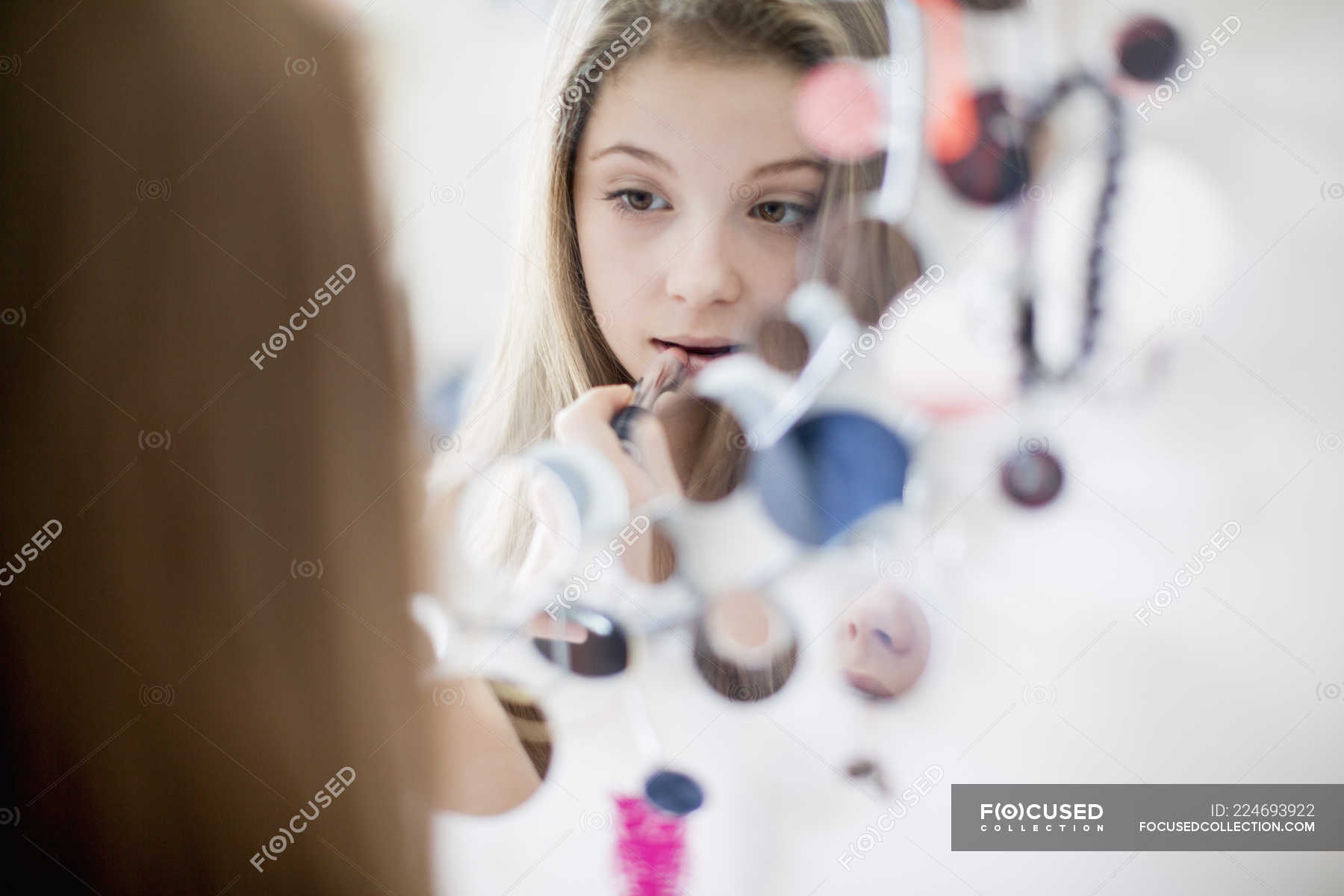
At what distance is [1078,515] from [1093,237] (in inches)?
14.2

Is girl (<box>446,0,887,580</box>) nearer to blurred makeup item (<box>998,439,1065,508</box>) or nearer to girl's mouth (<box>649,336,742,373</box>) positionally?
girl's mouth (<box>649,336,742,373</box>)

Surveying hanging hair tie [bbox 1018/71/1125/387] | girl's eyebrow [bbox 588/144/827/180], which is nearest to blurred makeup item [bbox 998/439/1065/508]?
hanging hair tie [bbox 1018/71/1125/387]

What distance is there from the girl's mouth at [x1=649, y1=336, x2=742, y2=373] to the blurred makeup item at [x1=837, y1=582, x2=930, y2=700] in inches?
14.3

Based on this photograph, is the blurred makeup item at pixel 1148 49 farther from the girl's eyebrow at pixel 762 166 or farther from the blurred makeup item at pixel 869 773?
the blurred makeup item at pixel 869 773

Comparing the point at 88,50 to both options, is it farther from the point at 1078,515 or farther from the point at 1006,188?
the point at 1078,515

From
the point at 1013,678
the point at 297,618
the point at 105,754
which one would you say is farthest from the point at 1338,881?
the point at 105,754

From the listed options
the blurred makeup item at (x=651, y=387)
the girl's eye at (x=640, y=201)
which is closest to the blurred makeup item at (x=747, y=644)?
the blurred makeup item at (x=651, y=387)

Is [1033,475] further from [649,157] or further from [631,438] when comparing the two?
[649,157]

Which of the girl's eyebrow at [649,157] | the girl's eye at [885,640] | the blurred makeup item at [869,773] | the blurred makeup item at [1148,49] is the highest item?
the blurred makeup item at [1148,49]

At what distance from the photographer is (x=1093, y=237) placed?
1.10m

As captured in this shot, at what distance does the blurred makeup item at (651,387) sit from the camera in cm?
110

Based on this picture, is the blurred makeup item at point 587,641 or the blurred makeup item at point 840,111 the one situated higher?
the blurred makeup item at point 840,111

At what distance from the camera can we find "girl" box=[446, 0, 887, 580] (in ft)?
3.45

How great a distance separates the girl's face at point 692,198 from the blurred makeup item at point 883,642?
1.26ft
